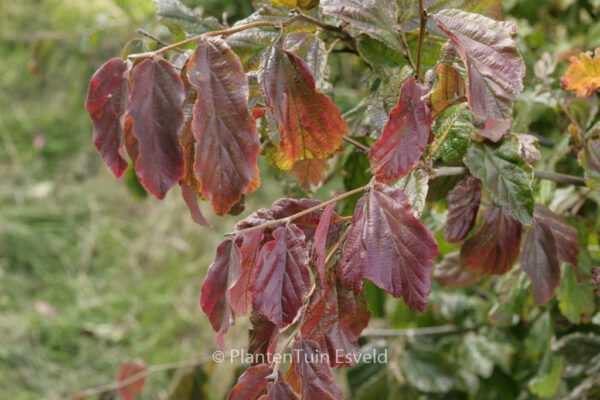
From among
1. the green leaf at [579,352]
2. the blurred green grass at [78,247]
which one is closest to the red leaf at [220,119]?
the green leaf at [579,352]

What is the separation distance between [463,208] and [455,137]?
0.45 ft

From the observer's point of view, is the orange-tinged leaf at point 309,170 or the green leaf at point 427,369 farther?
the green leaf at point 427,369

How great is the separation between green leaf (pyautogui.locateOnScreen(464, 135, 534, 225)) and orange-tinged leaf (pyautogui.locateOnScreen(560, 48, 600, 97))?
107 mm

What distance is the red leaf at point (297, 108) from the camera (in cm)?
70

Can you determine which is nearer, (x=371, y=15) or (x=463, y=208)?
(x=371, y=15)

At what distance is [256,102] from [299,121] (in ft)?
0.31

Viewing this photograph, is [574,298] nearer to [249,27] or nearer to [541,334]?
[541,334]

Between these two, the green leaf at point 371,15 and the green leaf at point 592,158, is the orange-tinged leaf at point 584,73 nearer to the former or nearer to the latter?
the green leaf at point 592,158

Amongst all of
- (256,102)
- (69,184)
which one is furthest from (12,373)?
(256,102)

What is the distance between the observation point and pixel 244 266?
700 millimetres

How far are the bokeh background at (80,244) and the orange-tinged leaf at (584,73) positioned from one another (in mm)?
1103

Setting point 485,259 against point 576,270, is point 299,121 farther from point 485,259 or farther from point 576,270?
point 576,270

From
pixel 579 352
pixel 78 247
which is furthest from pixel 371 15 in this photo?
pixel 78 247

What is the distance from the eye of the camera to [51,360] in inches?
112
